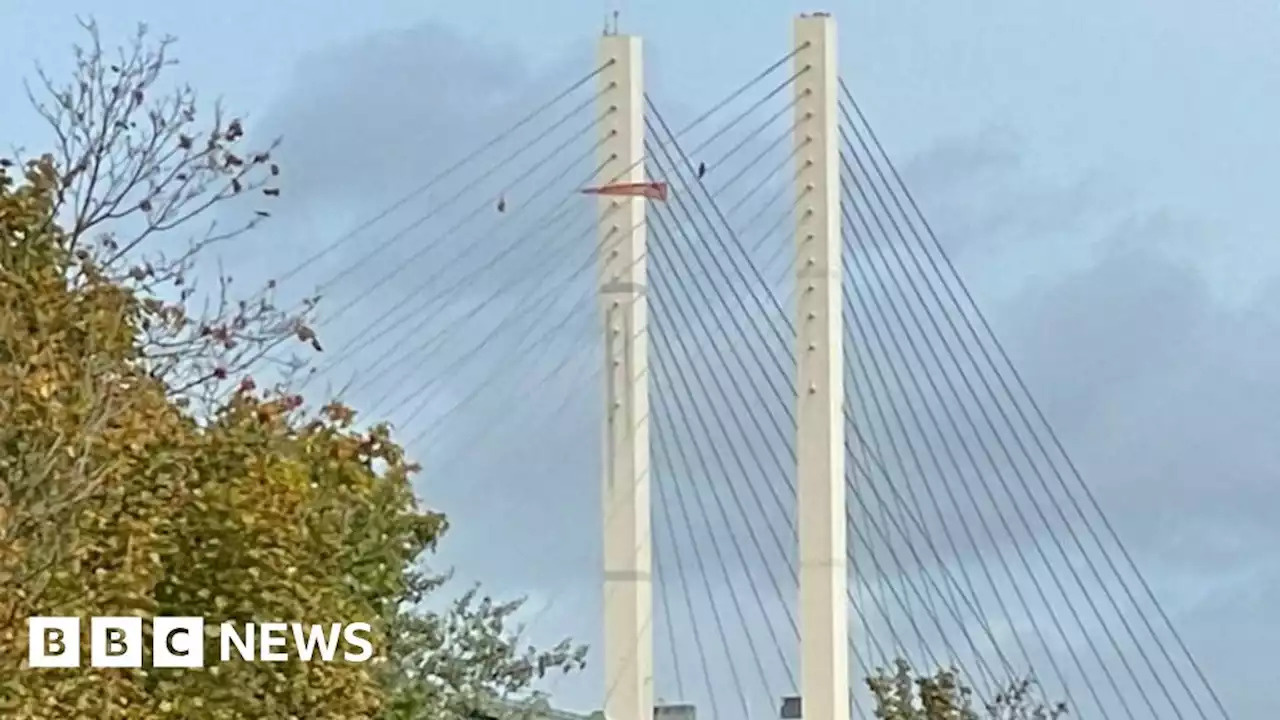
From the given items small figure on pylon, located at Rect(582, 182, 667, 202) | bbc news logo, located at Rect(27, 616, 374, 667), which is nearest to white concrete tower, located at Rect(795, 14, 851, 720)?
small figure on pylon, located at Rect(582, 182, 667, 202)

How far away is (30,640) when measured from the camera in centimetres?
1198

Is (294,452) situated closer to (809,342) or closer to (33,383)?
(33,383)

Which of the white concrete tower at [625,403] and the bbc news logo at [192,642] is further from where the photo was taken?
the white concrete tower at [625,403]

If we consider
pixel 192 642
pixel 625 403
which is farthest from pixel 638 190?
pixel 192 642

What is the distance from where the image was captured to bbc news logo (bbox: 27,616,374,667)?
12.6 meters

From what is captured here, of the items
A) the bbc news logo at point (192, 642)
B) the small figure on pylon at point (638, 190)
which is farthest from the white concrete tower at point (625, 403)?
the bbc news logo at point (192, 642)

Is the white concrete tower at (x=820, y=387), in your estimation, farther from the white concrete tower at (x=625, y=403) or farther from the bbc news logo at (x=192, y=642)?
the bbc news logo at (x=192, y=642)

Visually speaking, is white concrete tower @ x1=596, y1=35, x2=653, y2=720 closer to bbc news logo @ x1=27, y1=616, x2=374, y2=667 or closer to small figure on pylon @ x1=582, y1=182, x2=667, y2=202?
small figure on pylon @ x1=582, y1=182, x2=667, y2=202

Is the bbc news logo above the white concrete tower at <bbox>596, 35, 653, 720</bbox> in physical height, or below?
below

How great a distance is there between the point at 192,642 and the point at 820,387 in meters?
9.43

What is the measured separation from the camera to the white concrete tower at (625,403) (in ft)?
77.4

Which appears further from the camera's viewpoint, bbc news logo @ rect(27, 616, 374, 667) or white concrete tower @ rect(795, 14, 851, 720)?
white concrete tower @ rect(795, 14, 851, 720)

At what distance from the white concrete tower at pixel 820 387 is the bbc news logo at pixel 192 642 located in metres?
6.66

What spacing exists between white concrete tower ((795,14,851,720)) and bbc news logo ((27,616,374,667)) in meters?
6.66
